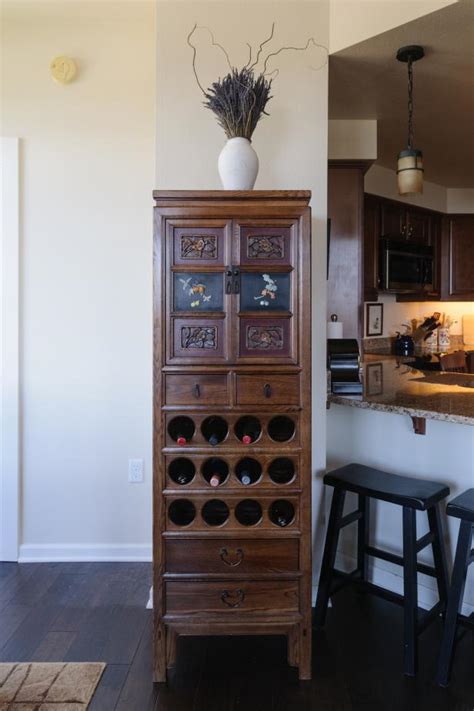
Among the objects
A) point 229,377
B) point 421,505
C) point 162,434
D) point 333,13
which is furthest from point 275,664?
point 333,13

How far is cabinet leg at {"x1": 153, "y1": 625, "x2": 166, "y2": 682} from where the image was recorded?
1.77 meters

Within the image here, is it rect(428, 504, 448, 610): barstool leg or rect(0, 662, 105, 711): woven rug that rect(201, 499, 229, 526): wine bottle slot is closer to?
rect(0, 662, 105, 711): woven rug

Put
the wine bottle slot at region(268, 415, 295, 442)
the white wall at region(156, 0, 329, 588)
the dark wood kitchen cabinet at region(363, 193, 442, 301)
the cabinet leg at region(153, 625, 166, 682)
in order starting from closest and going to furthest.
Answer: the cabinet leg at region(153, 625, 166, 682) < the wine bottle slot at region(268, 415, 295, 442) < the white wall at region(156, 0, 329, 588) < the dark wood kitchen cabinet at region(363, 193, 442, 301)

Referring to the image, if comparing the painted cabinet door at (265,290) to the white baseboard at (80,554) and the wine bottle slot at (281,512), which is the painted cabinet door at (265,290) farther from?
the white baseboard at (80,554)

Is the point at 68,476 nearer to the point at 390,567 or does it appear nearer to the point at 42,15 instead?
the point at 390,567

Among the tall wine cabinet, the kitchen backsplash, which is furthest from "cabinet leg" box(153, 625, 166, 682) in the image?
the kitchen backsplash

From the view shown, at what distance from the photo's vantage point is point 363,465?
7.69 feet

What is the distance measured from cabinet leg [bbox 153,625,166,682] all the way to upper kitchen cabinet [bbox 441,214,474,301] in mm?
4069

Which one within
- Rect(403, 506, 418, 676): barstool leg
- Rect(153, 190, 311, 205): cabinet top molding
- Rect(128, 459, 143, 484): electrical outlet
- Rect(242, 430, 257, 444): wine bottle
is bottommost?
Rect(403, 506, 418, 676): barstool leg

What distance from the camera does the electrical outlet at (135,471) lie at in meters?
2.68

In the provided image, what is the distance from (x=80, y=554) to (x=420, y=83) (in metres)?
3.05

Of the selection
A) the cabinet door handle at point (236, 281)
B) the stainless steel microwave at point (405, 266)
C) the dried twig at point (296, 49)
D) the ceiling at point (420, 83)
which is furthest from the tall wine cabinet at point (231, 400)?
the stainless steel microwave at point (405, 266)

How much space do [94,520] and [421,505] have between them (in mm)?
1713

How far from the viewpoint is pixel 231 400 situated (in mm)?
1787
